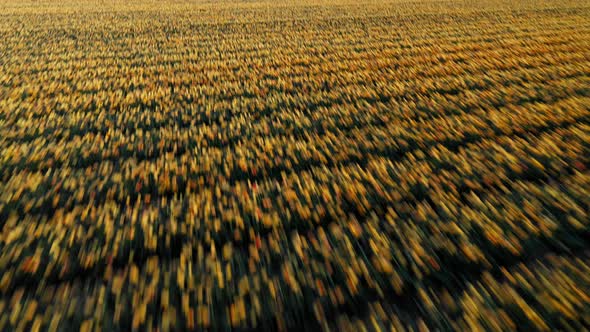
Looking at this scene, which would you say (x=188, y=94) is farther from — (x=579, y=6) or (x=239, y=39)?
(x=579, y=6)

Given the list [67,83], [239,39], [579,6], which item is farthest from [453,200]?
[579,6]

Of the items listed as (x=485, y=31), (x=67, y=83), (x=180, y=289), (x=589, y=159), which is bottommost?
(x=180, y=289)

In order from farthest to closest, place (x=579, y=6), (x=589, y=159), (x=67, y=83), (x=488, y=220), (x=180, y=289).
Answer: (x=579, y=6)
(x=67, y=83)
(x=589, y=159)
(x=488, y=220)
(x=180, y=289)

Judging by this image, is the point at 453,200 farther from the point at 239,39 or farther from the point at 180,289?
the point at 239,39

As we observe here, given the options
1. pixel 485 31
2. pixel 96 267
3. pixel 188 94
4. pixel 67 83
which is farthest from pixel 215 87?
pixel 485 31

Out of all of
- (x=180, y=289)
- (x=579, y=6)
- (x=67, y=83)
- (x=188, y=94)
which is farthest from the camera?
(x=579, y=6)

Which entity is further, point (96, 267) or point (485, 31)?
point (485, 31)

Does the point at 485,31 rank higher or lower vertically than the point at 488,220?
higher
